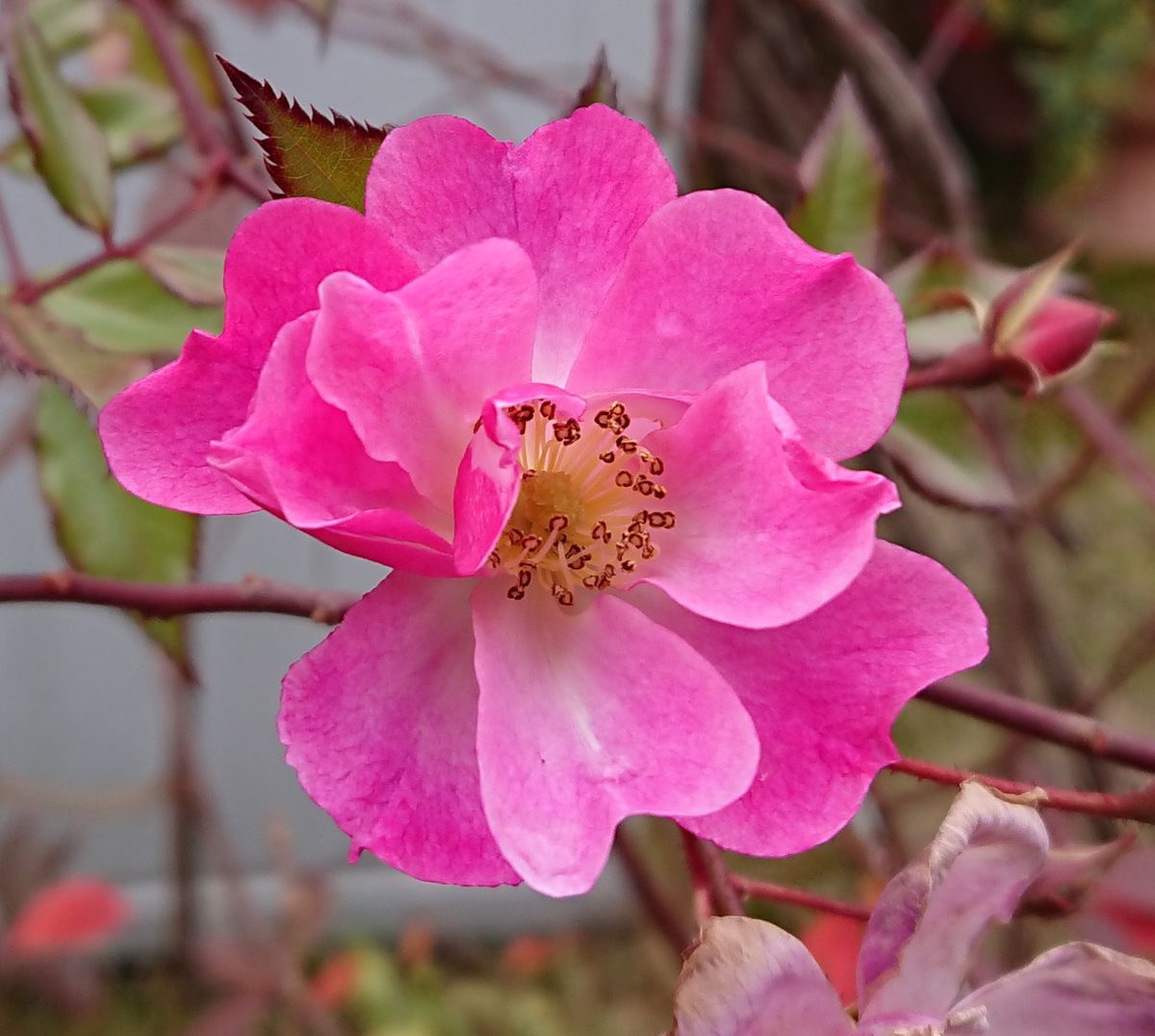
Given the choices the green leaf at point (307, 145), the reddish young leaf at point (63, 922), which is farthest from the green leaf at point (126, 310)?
the reddish young leaf at point (63, 922)

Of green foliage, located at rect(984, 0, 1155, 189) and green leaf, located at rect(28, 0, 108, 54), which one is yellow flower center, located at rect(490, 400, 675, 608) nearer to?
green leaf, located at rect(28, 0, 108, 54)

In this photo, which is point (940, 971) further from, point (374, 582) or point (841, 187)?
point (374, 582)

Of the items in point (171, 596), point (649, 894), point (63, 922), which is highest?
point (171, 596)

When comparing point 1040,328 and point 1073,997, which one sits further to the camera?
point 1040,328

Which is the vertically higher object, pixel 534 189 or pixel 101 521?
pixel 534 189

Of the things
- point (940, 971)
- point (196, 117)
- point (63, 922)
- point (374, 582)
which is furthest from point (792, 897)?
point (63, 922)

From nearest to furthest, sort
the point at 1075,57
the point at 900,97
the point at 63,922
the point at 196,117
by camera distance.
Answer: the point at 196,117 → the point at 900,97 → the point at 63,922 → the point at 1075,57
